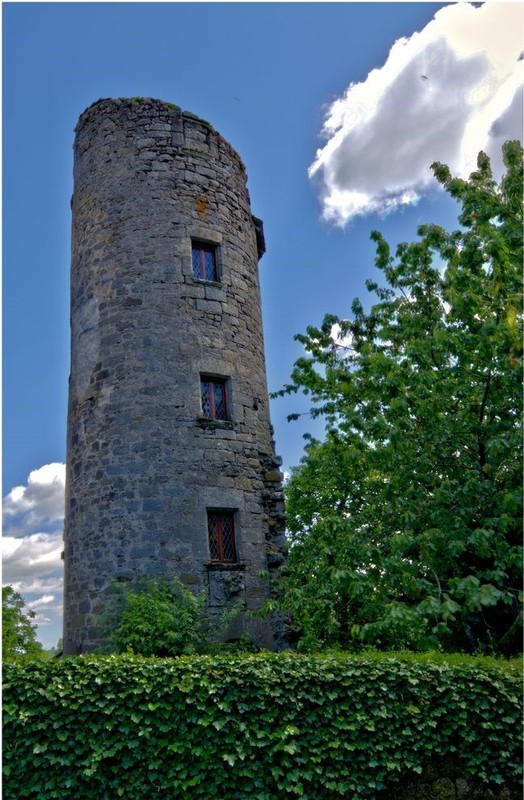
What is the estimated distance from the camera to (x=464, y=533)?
302 inches

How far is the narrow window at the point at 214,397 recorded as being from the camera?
37.4 ft

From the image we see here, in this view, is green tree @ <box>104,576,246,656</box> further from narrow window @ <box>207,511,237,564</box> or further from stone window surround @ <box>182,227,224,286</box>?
stone window surround @ <box>182,227,224,286</box>

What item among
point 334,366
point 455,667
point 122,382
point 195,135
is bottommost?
point 455,667

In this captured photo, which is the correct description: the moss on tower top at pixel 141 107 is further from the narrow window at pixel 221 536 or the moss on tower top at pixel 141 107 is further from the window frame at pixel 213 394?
the narrow window at pixel 221 536

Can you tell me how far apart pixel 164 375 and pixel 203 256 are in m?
2.97

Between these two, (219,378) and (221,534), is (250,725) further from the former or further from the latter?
(219,378)

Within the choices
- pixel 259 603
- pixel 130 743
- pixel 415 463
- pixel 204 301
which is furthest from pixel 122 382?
pixel 130 743

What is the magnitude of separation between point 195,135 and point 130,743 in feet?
38.1

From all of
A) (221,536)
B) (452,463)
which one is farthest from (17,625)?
(452,463)

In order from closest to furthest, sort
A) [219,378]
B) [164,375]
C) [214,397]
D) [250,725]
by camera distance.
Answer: [250,725] < [164,375] < [214,397] < [219,378]

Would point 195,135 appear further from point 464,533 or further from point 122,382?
point 464,533

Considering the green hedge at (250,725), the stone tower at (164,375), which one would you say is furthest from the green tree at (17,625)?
the green hedge at (250,725)

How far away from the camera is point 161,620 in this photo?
890 cm

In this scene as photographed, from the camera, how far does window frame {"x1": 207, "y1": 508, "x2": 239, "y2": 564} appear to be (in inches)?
412
